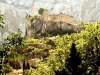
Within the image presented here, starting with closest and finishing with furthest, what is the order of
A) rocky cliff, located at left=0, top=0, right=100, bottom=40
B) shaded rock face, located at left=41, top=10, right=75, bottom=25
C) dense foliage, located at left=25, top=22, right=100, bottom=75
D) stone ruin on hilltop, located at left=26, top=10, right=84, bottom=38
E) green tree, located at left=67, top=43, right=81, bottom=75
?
green tree, located at left=67, top=43, right=81, bottom=75
dense foliage, located at left=25, top=22, right=100, bottom=75
stone ruin on hilltop, located at left=26, top=10, right=84, bottom=38
shaded rock face, located at left=41, top=10, right=75, bottom=25
rocky cliff, located at left=0, top=0, right=100, bottom=40

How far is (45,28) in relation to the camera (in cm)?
7900

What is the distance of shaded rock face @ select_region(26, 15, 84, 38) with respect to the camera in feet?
250

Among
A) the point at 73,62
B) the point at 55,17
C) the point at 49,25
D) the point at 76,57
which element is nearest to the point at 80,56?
the point at 76,57

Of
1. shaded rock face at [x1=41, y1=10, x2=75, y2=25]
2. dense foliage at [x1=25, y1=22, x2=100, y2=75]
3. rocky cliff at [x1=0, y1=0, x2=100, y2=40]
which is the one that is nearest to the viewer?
dense foliage at [x1=25, y1=22, x2=100, y2=75]

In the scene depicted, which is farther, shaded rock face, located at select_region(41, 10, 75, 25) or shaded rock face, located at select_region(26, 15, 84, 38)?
shaded rock face, located at select_region(41, 10, 75, 25)

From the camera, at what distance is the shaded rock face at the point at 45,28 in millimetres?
76312

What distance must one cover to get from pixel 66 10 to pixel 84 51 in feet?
438

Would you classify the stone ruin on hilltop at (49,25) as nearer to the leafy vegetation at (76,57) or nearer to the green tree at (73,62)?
the leafy vegetation at (76,57)

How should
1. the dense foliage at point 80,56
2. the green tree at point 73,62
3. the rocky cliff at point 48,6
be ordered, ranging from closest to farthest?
the green tree at point 73,62 → the dense foliage at point 80,56 → the rocky cliff at point 48,6

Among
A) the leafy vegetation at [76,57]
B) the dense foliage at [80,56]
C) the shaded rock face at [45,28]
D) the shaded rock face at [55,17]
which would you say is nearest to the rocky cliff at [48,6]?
the shaded rock face at [45,28]

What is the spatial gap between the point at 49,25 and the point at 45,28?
1.52 m

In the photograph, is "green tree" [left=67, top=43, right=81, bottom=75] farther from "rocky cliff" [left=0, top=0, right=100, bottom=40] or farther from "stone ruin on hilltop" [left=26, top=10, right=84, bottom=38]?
"rocky cliff" [left=0, top=0, right=100, bottom=40]

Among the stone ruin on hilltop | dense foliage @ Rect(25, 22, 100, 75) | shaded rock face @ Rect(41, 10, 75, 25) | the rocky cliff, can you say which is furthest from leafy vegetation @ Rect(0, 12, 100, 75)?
the rocky cliff

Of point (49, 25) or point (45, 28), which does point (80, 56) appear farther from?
point (45, 28)
